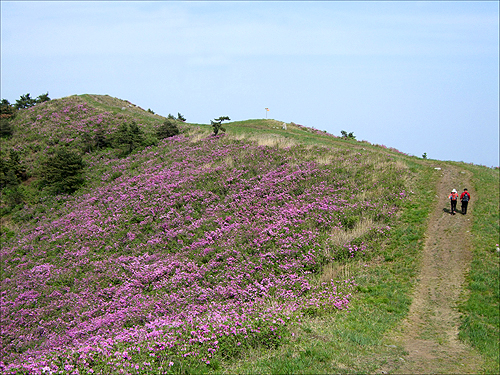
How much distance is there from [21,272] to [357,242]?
824 inches

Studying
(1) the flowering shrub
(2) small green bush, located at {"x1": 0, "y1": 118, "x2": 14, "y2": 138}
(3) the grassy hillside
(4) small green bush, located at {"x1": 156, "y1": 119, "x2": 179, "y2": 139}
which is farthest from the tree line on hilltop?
(2) small green bush, located at {"x1": 0, "y1": 118, "x2": 14, "y2": 138}

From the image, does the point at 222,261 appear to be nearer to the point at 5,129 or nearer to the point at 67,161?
the point at 67,161

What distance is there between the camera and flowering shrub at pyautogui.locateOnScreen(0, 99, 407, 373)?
10992 mm

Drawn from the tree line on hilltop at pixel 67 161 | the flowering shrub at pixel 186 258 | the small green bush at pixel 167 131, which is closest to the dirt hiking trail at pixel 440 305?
the flowering shrub at pixel 186 258

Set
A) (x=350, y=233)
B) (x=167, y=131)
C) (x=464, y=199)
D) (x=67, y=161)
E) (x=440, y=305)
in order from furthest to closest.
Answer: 1. (x=167, y=131)
2. (x=67, y=161)
3. (x=464, y=199)
4. (x=350, y=233)
5. (x=440, y=305)

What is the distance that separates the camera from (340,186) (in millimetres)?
21906

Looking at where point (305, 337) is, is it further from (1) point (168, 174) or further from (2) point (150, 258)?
(1) point (168, 174)

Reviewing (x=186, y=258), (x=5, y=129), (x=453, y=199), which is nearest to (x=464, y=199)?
(x=453, y=199)

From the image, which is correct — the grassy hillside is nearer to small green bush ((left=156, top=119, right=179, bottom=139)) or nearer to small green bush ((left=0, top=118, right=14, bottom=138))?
small green bush ((left=156, top=119, right=179, bottom=139))

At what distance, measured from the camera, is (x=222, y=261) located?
17938 mm

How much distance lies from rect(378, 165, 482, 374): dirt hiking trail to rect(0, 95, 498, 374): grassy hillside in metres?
0.49

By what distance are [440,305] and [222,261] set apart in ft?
31.5

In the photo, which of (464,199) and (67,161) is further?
(67,161)

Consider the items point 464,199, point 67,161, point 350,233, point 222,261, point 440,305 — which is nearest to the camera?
point 440,305
